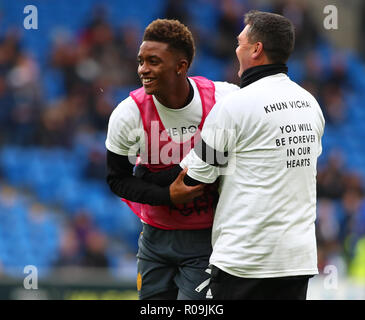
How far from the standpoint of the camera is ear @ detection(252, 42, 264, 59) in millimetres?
4184

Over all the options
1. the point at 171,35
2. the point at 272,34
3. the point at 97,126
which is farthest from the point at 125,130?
the point at 97,126

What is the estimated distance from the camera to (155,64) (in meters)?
4.46

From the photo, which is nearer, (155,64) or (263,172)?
(263,172)

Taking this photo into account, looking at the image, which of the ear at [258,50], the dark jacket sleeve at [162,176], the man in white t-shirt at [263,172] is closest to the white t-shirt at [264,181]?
the man in white t-shirt at [263,172]

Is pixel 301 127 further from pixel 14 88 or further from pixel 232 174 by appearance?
pixel 14 88

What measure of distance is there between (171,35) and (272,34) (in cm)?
60

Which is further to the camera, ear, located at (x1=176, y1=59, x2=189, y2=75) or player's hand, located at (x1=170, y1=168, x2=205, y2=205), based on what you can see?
ear, located at (x1=176, y1=59, x2=189, y2=75)

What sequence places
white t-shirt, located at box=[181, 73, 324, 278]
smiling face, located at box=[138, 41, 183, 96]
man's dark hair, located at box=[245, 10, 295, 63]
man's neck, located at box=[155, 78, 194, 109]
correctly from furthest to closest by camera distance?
man's neck, located at box=[155, 78, 194, 109] → smiling face, located at box=[138, 41, 183, 96] → man's dark hair, located at box=[245, 10, 295, 63] → white t-shirt, located at box=[181, 73, 324, 278]

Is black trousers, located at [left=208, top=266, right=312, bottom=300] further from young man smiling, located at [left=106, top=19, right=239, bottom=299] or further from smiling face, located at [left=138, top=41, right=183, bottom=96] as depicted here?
smiling face, located at [left=138, top=41, right=183, bottom=96]

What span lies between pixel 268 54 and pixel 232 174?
2.17 ft

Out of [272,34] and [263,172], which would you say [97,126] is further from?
[263,172]

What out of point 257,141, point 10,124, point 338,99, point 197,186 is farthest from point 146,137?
point 338,99

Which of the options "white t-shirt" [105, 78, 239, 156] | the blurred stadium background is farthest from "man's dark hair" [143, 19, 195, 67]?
the blurred stadium background

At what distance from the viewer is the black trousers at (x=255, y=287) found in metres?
4.12
